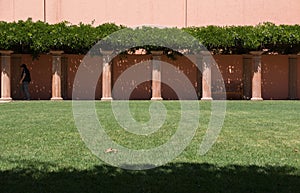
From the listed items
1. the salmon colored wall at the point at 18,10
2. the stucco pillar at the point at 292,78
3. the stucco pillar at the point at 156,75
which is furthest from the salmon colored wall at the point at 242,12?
the salmon colored wall at the point at 18,10

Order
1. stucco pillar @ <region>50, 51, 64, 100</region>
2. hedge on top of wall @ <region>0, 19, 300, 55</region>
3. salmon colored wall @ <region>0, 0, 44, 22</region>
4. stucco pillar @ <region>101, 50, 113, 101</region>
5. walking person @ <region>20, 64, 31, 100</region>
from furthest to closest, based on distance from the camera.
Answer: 1. salmon colored wall @ <region>0, 0, 44, 22</region>
2. walking person @ <region>20, 64, 31, 100</region>
3. stucco pillar @ <region>50, 51, 64, 100</region>
4. stucco pillar @ <region>101, 50, 113, 101</region>
5. hedge on top of wall @ <region>0, 19, 300, 55</region>

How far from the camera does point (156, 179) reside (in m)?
5.66

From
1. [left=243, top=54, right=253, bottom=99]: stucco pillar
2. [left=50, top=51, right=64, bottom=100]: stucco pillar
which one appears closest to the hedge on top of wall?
[left=50, top=51, right=64, bottom=100]: stucco pillar

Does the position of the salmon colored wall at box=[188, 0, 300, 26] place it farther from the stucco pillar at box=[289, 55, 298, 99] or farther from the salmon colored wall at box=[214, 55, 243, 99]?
the stucco pillar at box=[289, 55, 298, 99]

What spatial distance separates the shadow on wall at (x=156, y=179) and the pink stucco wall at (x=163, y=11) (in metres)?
20.9

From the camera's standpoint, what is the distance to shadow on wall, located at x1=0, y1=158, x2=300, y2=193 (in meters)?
5.18

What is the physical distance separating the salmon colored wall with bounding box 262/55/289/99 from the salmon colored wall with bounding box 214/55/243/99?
4.29 ft

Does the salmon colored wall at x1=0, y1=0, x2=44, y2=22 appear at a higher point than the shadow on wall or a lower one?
higher

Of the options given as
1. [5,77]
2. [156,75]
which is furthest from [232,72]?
[5,77]

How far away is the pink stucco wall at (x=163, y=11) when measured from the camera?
26781 millimetres

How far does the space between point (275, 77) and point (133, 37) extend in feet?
28.4

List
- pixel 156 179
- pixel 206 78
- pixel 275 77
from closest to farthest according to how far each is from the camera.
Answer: pixel 156 179
pixel 206 78
pixel 275 77

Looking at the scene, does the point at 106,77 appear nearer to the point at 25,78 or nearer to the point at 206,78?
the point at 25,78

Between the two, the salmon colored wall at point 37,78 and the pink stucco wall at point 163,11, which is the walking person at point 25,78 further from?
the pink stucco wall at point 163,11
